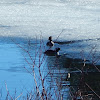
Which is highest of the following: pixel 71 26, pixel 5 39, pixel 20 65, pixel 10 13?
pixel 10 13

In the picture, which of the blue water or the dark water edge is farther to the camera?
the blue water

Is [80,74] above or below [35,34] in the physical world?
below

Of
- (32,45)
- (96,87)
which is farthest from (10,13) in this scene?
(96,87)

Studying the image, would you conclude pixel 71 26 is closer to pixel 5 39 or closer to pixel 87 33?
pixel 87 33

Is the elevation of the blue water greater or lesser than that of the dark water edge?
greater

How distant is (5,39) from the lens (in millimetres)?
11938

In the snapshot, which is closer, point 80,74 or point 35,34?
point 80,74

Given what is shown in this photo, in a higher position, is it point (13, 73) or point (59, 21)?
point (59, 21)

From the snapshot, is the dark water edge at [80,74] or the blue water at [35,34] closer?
the dark water edge at [80,74]

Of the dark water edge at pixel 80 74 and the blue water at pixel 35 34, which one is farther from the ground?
the blue water at pixel 35 34

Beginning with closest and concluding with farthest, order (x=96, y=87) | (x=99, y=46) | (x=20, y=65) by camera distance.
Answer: (x=96, y=87) < (x=20, y=65) < (x=99, y=46)

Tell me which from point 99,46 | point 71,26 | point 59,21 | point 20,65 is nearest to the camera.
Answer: point 20,65

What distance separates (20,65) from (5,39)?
140 inches

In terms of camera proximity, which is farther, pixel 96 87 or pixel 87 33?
pixel 87 33
